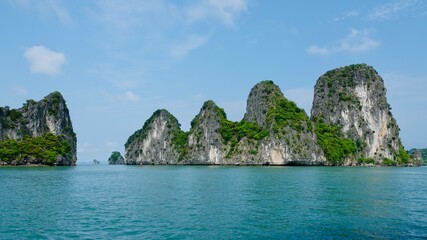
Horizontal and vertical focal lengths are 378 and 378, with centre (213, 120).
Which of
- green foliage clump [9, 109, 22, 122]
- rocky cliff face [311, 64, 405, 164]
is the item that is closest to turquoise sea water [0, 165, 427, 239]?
green foliage clump [9, 109, 22, 122]

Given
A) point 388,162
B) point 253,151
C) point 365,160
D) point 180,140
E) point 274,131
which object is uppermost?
point 180,140

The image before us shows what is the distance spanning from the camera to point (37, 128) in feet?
410

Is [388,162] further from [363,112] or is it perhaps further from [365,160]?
[363,112]

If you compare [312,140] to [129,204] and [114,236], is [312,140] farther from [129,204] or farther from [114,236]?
[114,236]

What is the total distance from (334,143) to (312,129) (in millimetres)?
12367

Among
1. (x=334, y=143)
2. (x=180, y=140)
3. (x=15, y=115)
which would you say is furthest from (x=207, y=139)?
(x=15, y=115)

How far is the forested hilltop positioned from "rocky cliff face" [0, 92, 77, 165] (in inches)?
1851

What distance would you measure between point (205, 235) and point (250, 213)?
21.9ft

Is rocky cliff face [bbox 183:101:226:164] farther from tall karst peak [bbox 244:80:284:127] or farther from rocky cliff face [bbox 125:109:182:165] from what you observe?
rocky cliff face [bbox 125:109:182:165]

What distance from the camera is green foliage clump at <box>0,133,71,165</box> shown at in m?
105

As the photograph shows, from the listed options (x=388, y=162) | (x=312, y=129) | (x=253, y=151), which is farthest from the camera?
(x=388, y=162)

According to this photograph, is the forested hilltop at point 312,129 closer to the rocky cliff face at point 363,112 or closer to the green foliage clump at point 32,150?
the rocky cliff face at point 363,112

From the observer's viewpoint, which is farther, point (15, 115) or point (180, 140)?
point (180, 140)

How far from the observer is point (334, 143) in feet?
447
